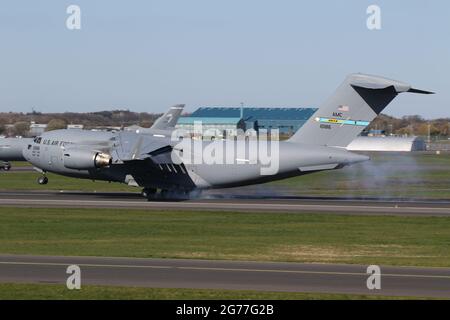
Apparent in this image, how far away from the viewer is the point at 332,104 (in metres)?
46.9

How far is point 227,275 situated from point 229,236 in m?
10.2

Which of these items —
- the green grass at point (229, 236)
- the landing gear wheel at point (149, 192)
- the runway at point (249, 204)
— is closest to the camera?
the green grass at point (229, 236)

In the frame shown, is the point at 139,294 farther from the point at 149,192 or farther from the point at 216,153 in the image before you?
the point at 149,192

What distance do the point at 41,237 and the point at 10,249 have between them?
12.4 feet

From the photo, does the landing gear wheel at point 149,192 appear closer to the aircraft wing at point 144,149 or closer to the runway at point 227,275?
the aircraft wing at point 144,149

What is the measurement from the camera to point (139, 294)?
20328mm

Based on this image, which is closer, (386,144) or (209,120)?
(386,144)

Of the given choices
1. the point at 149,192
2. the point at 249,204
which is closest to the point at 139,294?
the point at 249,204

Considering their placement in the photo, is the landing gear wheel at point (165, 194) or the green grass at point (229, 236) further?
the landing gear wheel at point (165, 194)

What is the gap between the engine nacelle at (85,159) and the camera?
164 feet

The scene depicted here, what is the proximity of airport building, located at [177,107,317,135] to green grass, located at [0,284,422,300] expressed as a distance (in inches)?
4709

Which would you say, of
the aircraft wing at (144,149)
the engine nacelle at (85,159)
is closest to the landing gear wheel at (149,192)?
the aircraft wing at (144,149)

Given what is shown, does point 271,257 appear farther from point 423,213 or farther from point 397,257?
point 423,213

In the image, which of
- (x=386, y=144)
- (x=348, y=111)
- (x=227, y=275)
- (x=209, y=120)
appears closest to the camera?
(x=227, y=275)
